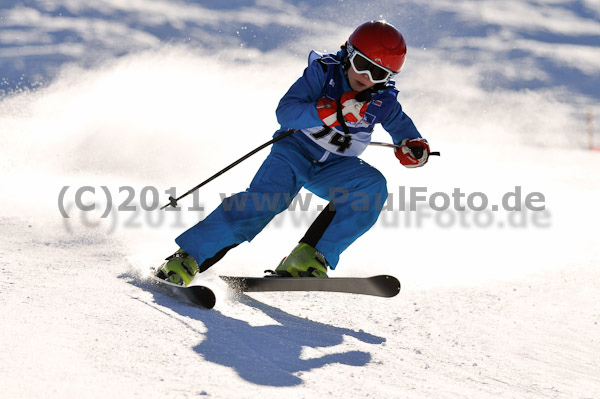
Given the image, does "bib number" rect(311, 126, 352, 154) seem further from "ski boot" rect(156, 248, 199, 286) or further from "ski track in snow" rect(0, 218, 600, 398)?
"ski boot" rect(156, 248, 199, 286)

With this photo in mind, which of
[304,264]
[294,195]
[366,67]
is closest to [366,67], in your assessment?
[366,67]

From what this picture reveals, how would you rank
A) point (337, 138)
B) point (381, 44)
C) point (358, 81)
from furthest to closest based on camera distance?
point (337, 138), point (358, 81), point (381, 44)

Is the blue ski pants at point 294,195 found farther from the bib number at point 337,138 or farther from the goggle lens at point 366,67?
the goggle lens at point 366,67

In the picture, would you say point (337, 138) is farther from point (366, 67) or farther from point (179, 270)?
point (179, 270)

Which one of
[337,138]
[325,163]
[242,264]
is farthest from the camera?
[242,264]

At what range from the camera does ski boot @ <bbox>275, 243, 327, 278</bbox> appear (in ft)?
12.8

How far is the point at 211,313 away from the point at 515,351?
4.98 feet

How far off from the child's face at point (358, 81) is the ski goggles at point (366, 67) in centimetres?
3

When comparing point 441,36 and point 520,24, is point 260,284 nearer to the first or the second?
point 441,36

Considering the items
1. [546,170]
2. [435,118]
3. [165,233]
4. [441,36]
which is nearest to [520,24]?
[441,36]

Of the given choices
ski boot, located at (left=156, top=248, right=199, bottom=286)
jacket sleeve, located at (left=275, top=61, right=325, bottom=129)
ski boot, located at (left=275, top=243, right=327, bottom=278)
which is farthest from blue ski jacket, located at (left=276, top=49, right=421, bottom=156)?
ski boot, located at (left=156, top=248, right=199, bottom=286)

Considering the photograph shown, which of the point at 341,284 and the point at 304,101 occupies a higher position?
the point at 304,101

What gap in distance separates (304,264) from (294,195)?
41 centimetres

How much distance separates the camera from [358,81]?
375 centimetres
